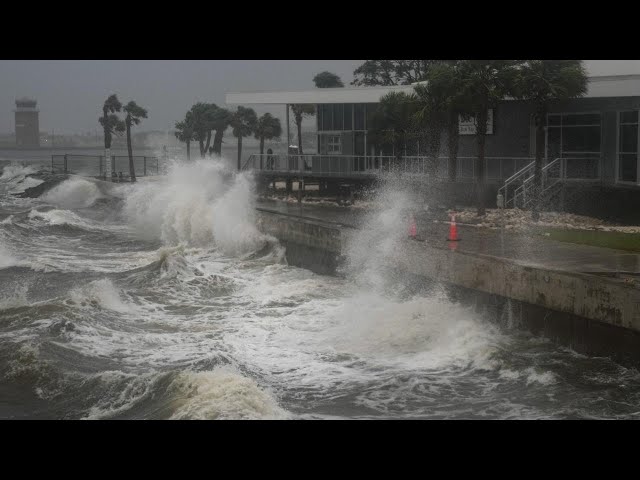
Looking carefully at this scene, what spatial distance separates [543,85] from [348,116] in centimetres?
1322

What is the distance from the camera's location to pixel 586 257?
1484 centimetres

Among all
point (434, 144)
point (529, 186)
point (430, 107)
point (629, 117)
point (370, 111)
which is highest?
point (370, 111)

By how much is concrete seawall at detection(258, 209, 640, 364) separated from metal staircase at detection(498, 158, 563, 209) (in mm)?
6647

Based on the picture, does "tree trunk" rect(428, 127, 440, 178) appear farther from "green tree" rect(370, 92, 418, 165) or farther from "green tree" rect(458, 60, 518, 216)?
"green tree" rect(458, 60, 518, 216)

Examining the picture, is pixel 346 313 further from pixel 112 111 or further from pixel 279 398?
pixel 112 111

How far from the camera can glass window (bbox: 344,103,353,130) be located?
A: 34.9 meters

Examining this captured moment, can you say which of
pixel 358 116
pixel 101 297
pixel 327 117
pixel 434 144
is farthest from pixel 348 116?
pixel 101 297

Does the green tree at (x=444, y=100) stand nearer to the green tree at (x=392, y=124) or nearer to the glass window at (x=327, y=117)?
the green tree at (x=392, y=124)

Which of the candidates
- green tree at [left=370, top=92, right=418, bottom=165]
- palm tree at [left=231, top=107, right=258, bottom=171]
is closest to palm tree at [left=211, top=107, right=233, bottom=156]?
palm tree at [left=231, top=107, right=258, bottom=171]

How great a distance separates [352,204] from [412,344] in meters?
15.9

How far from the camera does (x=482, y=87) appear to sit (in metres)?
23.1

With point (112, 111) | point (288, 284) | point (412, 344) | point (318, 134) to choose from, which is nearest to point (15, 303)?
point (288, 284)

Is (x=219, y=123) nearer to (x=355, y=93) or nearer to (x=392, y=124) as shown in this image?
(x=355, y=93)

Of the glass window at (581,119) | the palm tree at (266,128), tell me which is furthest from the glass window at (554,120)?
the palm tree at (266,128)
